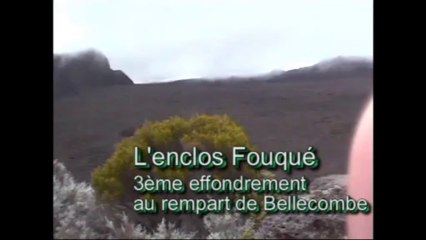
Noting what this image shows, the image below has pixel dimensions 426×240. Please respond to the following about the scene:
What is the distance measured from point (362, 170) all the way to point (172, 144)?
1.18 metres

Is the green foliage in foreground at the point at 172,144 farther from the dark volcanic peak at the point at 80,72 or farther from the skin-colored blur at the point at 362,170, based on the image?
the skin-colored blur at the point at 362,170

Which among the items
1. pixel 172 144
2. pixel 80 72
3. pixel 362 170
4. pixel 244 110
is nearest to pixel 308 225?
pixel 362 170

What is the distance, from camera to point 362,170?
540 cm

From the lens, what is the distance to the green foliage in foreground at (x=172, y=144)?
212 inches

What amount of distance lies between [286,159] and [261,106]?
1.18 feet

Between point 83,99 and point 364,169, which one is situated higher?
point 83,99

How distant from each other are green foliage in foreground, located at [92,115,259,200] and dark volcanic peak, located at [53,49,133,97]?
0.36 m

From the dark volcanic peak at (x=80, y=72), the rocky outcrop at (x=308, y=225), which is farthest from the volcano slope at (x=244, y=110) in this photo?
the rocky outcrop at (x=308, y=225)

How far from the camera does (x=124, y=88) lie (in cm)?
543

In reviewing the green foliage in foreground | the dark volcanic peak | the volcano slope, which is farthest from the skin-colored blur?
the dark volcanic peak

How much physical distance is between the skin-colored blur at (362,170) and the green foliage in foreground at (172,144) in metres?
0.60

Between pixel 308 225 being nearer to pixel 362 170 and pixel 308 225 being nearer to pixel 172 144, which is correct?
pixel 362 170
